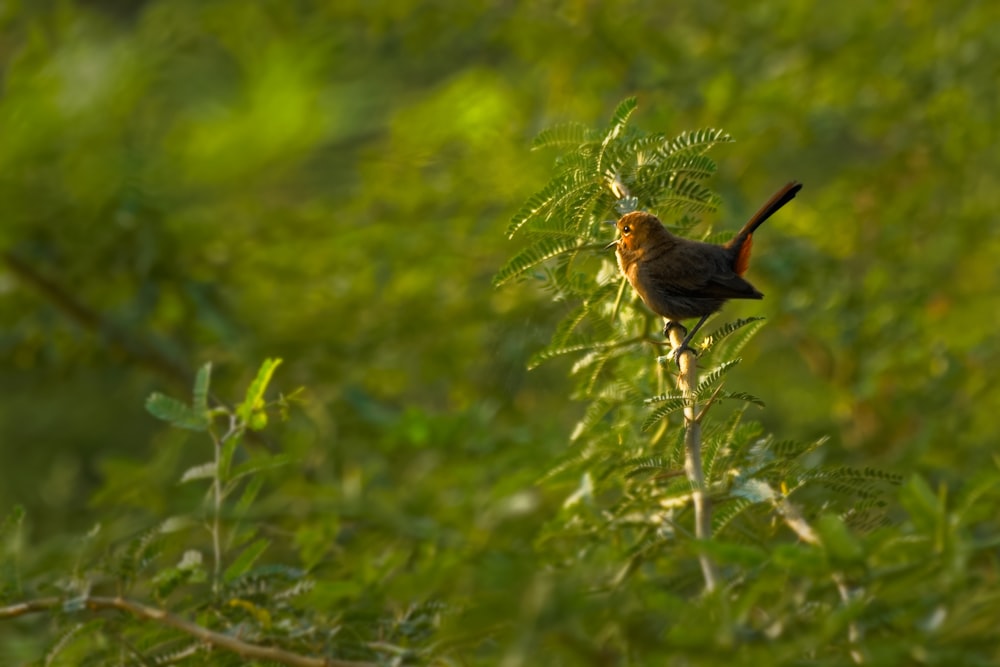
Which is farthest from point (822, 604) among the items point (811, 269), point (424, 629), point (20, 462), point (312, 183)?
point (20, 462)

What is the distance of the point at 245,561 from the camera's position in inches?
79.2

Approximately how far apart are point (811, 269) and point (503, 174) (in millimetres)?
1237

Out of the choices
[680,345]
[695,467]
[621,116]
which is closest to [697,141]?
[621,116]

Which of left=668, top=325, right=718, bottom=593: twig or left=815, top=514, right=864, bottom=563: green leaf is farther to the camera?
left=668, top=325, right=718, bottom=593: twig

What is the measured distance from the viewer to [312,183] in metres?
2.90

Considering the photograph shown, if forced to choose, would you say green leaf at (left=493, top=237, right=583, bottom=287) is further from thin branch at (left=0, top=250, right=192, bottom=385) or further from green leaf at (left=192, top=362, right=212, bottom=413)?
thin branch at (left=0, top=250, right=192, bottom=385)

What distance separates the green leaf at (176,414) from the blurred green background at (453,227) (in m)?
0.93

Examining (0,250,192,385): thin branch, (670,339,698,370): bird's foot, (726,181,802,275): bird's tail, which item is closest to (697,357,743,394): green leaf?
(670,339,698,370): bird's foot

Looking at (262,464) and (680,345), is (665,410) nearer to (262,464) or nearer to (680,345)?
(680,345)

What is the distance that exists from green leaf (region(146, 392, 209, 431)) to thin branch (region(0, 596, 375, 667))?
0.35 m

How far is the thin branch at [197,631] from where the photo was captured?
173cm

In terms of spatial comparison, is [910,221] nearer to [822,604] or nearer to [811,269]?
[811,269]

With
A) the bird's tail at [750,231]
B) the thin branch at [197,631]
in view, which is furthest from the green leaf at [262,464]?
the bird's tail at [750,231]

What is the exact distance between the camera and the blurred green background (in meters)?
3.59
